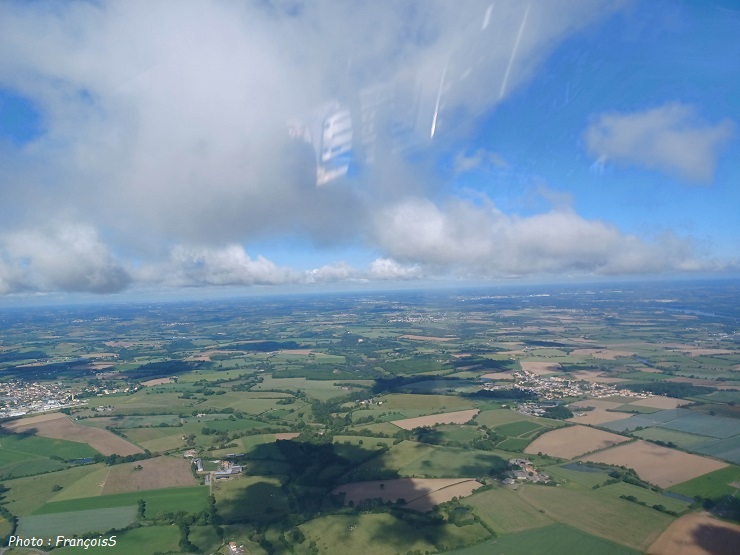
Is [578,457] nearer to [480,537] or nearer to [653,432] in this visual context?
[653,432]

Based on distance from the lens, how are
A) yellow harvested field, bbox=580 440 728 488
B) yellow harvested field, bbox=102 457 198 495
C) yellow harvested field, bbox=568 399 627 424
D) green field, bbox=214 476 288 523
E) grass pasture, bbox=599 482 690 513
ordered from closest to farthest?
grass pasture, bbox=599 482 690 513 → green field, bbox=214 476 288 523 → yellow harvested field, bbox=580 440 728 488 → yellow harvested field, bbox=102 457 198 495 → yellow harvested field, bbox=568 399 627 424

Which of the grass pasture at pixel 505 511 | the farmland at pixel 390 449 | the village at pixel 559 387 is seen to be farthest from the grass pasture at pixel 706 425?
the grass pasture at pixel 505 511

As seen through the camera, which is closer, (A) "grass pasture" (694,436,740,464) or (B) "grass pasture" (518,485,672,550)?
(B) "grass pasture" (518,485,672,550)

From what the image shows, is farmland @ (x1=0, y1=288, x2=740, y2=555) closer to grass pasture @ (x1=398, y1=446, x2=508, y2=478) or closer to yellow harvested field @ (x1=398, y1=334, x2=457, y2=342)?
grass pasture @ (x1=398, y1=446, x2=508, y2=478)

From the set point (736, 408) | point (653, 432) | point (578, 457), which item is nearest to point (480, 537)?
point (578, 457)

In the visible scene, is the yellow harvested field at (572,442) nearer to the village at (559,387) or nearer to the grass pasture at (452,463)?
the grass pasture at (452,463)

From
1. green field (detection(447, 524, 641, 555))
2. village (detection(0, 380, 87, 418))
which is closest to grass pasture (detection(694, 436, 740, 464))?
green field (detection(447, 524, 641, 555))
